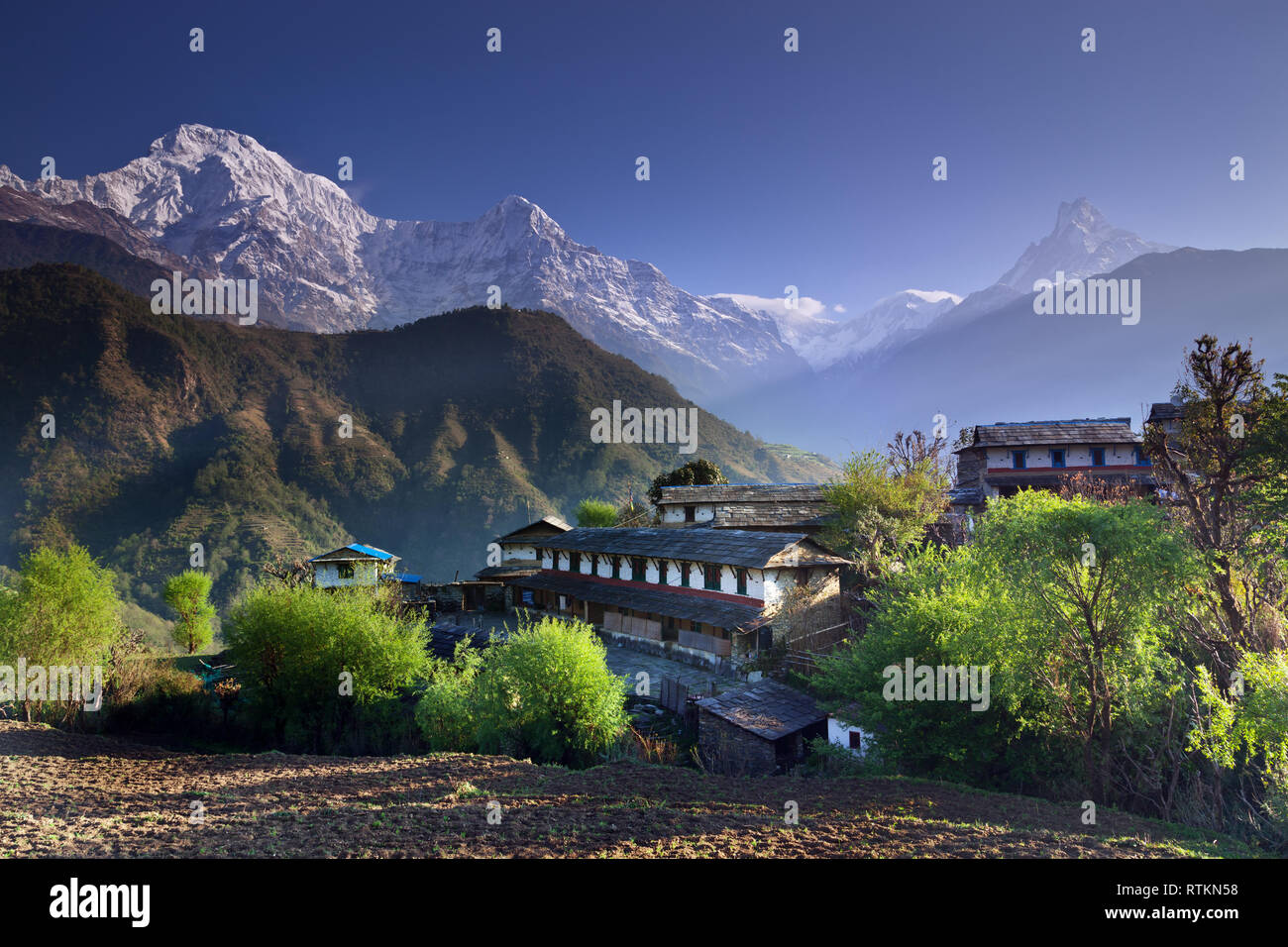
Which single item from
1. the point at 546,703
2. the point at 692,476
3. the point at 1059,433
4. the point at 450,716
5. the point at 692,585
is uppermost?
the point at 1059,433

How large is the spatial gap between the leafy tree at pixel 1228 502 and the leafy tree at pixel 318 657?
29963mm

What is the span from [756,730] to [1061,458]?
41177 mm

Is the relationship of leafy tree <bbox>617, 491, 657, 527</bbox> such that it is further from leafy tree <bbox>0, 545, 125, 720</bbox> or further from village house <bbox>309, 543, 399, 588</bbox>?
leafy tree <bbox>0, 545, 125, 720</bbox>

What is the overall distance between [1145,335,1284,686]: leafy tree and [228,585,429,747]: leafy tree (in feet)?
98.3

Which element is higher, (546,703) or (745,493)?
(745,493)

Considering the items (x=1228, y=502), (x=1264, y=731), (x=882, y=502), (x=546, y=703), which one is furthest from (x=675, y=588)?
(x=1264, y=731)

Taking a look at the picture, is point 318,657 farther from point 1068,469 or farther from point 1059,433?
point 1059,433

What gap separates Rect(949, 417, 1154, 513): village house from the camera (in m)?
45.9

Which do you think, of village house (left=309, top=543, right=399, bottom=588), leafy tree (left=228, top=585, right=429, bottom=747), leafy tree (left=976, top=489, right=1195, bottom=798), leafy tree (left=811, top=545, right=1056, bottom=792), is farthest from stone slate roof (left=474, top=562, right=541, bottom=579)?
leafy tree (left=976, top=489, right=1195, bottom=798)

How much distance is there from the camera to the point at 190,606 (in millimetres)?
51719

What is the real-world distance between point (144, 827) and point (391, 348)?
643ft

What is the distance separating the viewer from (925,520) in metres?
38.8

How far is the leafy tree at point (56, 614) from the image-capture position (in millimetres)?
29344
